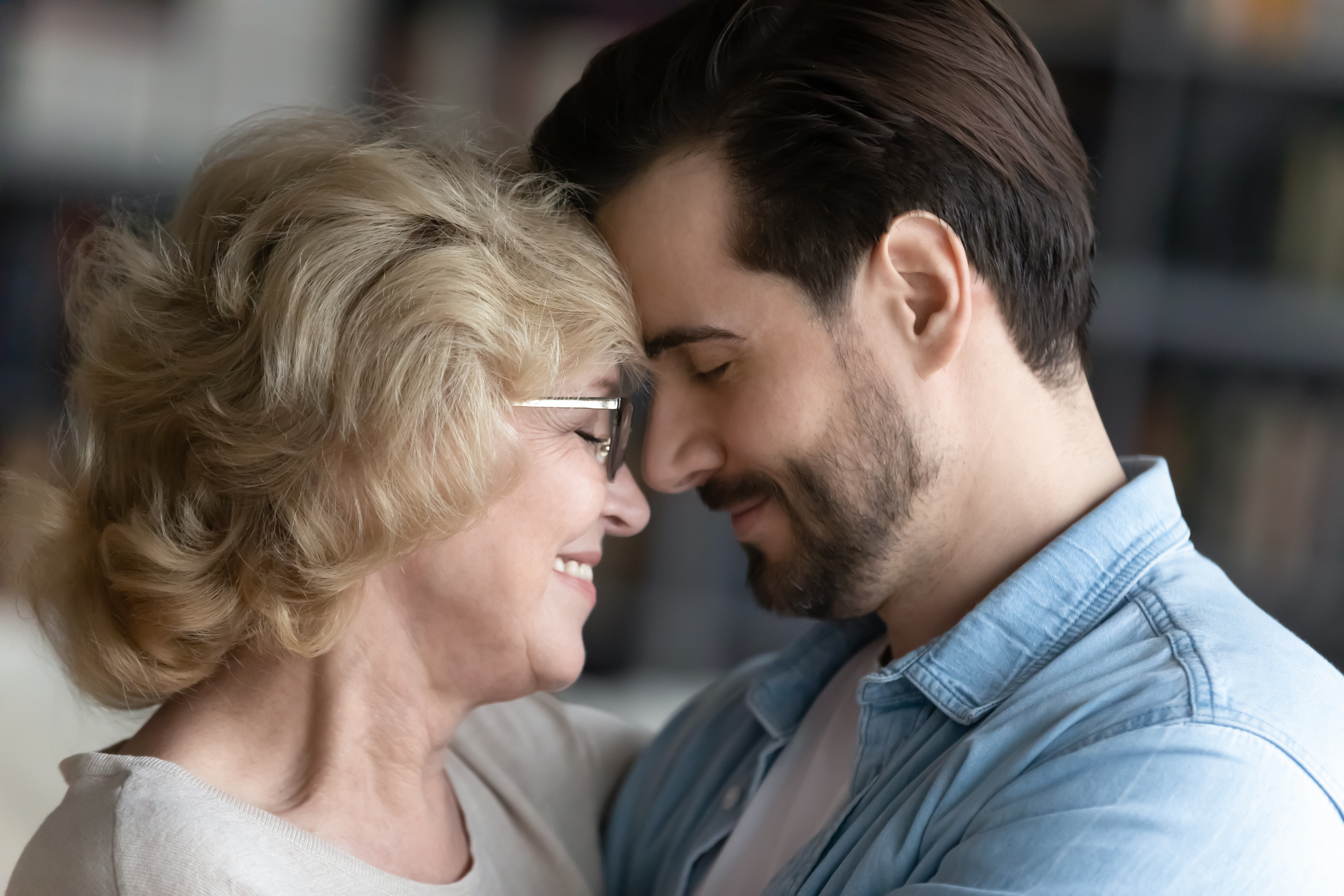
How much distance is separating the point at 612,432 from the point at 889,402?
1.12 feet

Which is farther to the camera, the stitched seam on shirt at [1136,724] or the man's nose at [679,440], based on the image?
the man's nose at [679,440]

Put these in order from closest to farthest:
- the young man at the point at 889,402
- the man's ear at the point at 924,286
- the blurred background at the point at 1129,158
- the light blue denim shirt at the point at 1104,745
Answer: the light blue denim shirt at the point at 1104,745, the young man at the point at 889,402, the man's ear at the point at 924,286, the blurred background at the point at 1129,158

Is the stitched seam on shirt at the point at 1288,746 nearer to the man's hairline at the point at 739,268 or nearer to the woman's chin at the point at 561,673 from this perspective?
the man's hairline at the point at 739,268

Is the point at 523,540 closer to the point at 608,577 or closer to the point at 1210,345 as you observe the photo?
the point at 608,577

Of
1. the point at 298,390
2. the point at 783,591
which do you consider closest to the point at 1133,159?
the point at 783,591

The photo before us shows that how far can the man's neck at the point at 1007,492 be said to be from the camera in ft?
4.15

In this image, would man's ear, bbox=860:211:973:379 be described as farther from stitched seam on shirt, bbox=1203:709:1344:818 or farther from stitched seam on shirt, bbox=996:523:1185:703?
stitched seam on shirt, bbox=1203:709:1344:818

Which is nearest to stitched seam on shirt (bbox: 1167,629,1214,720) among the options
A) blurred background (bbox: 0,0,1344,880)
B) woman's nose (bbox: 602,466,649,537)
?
woman's nose (bbox: 602,466,649,537)

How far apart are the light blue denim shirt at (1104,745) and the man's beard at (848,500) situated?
0.51 feet

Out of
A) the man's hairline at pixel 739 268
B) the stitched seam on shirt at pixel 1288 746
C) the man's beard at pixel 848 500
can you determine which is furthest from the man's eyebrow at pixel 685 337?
the stitched seam on shirt at pixel 1288 746

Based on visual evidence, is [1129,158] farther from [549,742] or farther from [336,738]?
[336,738]

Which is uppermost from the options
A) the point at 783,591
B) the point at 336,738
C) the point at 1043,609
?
the point at 1043,609

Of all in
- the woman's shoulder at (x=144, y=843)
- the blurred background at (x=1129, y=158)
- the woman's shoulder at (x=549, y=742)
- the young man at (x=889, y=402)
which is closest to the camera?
the woman's shoulder at (x=144, y=843)

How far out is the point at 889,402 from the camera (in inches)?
49.5
